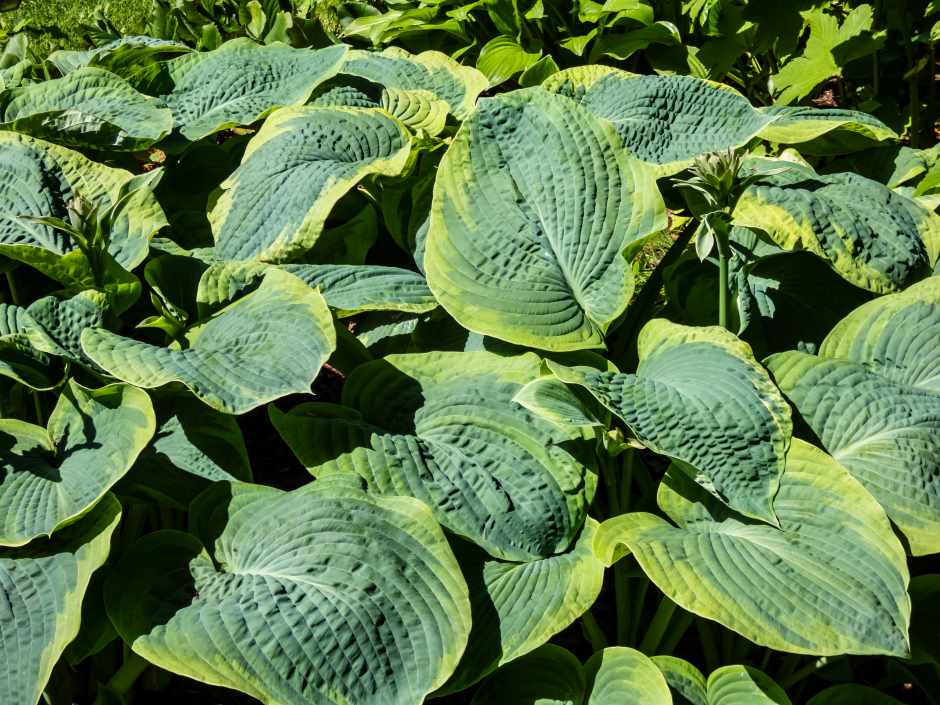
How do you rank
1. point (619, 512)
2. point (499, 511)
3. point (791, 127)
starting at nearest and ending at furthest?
point (499, 511) < point (619, 512) < point (791, 127)

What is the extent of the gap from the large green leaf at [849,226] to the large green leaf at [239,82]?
1.32m

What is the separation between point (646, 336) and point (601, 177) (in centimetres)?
39

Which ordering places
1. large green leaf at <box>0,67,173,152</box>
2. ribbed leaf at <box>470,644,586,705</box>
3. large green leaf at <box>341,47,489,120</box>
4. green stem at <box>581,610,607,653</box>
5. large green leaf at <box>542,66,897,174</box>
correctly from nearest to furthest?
ribbed leaf at <box>470,644,586,705</box>, green stem at <box>581,610,607,653</box>, large green leaf at <box>542,66,897,174</box>, large green leaf at <box>0,67,173,152</box>, large green leaf at <box>341,47,489,120</box>

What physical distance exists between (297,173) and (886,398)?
1424 mm

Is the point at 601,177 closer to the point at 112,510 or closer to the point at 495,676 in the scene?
the point at 495,676

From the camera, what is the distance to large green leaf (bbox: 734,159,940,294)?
7.52ft

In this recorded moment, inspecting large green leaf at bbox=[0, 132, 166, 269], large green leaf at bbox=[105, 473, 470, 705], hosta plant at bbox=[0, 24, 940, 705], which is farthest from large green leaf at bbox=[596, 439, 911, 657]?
large green leaf at bbox=[0, 132, 166, 269]

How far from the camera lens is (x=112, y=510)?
77.2 inches

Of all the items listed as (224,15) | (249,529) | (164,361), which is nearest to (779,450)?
(249,529)

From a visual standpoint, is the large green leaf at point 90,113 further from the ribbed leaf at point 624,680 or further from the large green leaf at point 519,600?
the ribbed leaf at point 624,680

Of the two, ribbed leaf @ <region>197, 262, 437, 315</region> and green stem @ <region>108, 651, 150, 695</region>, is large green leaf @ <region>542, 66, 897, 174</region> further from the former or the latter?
green stem @ <region>108, 651, 150, 695</region>

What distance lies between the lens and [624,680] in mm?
1961

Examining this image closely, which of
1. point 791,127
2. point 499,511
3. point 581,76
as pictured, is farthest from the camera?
point 581,76

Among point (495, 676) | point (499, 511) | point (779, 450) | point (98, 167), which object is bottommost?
point (495, 676)
